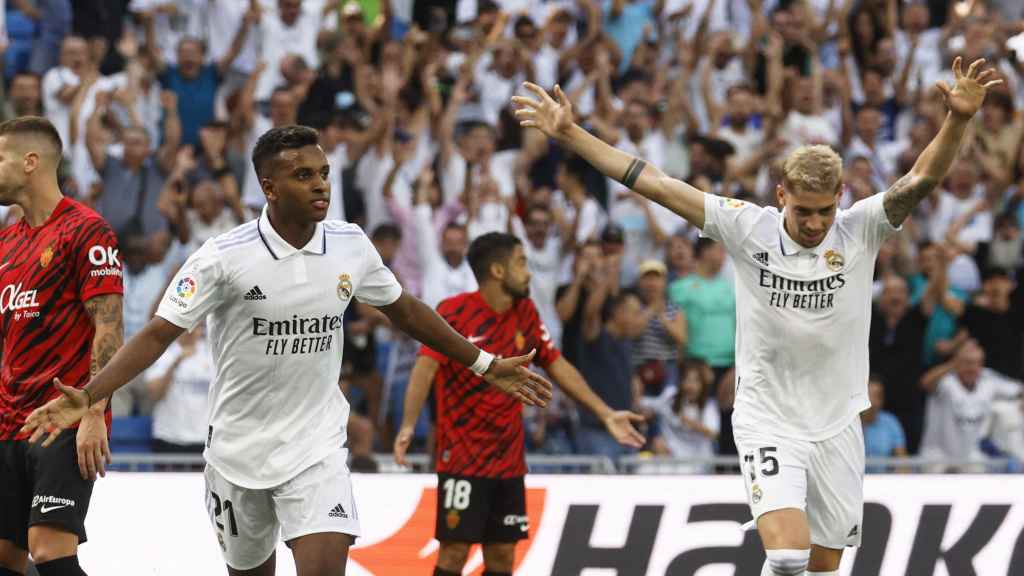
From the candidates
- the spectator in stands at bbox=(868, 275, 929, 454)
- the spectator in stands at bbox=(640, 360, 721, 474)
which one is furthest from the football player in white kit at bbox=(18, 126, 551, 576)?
the spectator in stands at bbox=(868, 275, 929, 454)

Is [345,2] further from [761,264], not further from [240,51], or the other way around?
[761,264]

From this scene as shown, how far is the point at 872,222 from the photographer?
8391 millimetres

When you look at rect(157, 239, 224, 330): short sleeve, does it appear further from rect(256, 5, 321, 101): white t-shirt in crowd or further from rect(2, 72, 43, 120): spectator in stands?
rect(256, 5, 321, 101): white t-shirt in crowd

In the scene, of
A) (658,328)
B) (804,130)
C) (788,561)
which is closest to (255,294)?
(788,561)

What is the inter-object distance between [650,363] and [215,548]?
4.75 metres

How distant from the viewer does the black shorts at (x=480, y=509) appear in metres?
10.3

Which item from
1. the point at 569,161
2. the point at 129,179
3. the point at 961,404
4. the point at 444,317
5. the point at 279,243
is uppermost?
the point at 569,161

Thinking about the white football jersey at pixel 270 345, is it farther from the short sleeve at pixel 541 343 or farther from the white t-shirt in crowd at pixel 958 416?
the white t-shirt in crowd at pixel 958 416

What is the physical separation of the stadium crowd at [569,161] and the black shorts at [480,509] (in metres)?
2.30

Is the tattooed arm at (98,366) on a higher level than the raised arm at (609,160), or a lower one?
lower

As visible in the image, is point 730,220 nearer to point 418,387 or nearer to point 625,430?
point 625,430

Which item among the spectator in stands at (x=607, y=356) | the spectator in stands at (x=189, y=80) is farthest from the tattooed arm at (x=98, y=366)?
the spectator in stands at (x=189, y=80)

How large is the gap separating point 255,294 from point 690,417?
23.7 feet

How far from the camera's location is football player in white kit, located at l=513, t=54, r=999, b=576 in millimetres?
8203
